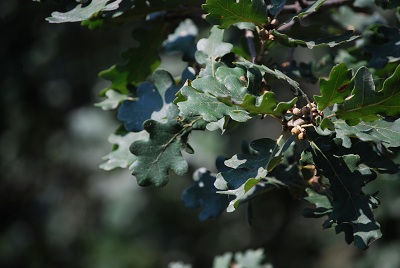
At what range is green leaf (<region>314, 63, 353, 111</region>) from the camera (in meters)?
1.31

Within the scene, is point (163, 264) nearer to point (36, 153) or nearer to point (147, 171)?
Result: point (36, 153)

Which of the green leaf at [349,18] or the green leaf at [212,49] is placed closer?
the green leaf at [212,49]

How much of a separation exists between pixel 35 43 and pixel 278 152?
2.69 metres

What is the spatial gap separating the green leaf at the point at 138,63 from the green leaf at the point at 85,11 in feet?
0.86

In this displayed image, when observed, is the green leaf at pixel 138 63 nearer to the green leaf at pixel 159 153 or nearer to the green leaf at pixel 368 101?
the green leaf at pixel 159 153

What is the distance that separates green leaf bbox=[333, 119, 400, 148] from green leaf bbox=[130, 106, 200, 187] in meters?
0.34

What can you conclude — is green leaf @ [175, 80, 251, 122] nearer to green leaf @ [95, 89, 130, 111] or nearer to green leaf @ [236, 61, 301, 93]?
green leaf @ [236, 61, 301, 93]

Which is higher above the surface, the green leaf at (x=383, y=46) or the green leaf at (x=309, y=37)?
the green leaf at (x=309, y=37)

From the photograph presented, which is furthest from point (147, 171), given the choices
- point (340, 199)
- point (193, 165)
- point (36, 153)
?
point (36, 153)

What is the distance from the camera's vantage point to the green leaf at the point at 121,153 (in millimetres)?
1662

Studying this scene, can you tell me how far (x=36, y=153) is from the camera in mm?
4543

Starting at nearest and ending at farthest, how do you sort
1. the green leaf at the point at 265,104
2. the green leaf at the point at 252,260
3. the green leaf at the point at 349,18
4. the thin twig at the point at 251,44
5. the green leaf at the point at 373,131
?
the green leaf at the point at 265,104 < the green leaf at the point at 373,131 < the thin twig at the point at 251,44 < the green leaf at the point at 252,260 < the green leaf at the point at 349,18

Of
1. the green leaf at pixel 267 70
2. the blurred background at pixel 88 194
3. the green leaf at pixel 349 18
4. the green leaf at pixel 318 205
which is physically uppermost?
the green leaf at pixel 267 70

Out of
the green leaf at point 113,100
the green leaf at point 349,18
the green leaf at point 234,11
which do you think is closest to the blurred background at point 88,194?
the green leaf at point 349,18
